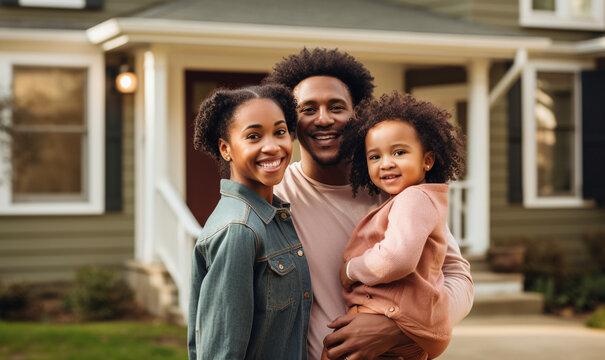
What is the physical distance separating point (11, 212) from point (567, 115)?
6821 millimetres

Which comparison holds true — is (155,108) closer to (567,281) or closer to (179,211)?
(179,211)

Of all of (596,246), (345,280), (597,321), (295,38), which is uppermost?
(295,38)

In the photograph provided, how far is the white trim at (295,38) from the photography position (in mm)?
8094

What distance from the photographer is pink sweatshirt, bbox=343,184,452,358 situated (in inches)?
91.7

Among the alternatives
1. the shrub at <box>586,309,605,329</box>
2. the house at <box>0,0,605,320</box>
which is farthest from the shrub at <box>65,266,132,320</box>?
the shrub at <box>586,309,605,329</box>

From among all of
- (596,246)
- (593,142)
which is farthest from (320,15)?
(596,246)

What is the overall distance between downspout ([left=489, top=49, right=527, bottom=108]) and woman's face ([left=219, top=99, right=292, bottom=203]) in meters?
7.38

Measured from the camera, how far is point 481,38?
29.9 ft

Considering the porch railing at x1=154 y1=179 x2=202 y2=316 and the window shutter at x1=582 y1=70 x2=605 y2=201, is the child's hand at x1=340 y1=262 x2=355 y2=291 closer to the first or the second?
the porch railing at x1=154 y1=179 x2=202 y2=316

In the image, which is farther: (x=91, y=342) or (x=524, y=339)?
(x=524, y=339)

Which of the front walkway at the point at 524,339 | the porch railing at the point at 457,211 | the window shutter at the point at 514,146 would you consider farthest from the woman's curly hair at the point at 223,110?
the window shutter at the point at 514,146

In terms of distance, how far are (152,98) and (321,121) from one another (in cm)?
600

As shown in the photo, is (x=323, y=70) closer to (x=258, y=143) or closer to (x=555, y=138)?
(x=258, y=143)

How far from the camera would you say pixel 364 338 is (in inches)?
92.4
